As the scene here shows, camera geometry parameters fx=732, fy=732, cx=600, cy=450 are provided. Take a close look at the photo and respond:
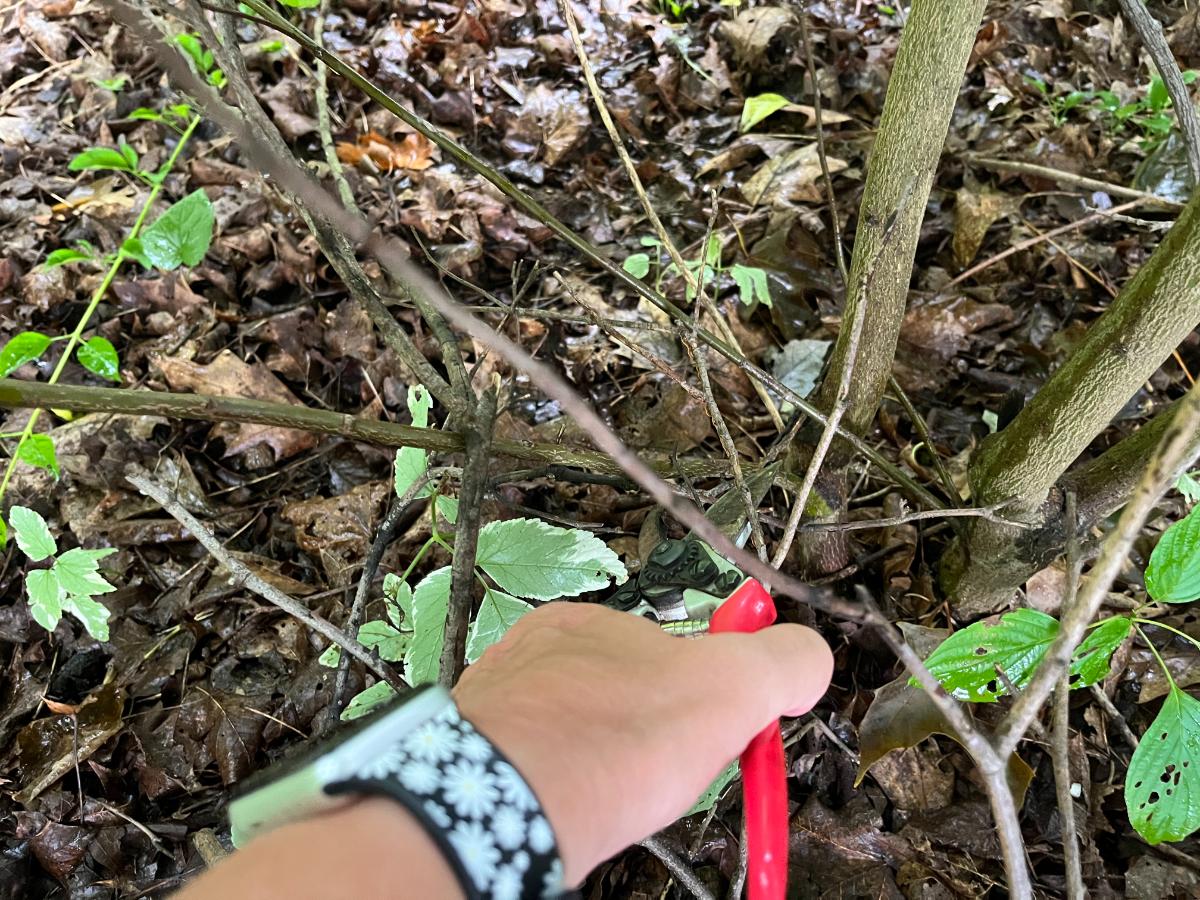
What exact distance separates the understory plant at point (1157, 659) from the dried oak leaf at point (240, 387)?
172 cm

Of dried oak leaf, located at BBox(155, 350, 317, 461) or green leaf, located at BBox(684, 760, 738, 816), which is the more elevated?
green leaf, located at BBox(684, 760, 738, 816)

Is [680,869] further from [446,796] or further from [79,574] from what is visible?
[79,574]

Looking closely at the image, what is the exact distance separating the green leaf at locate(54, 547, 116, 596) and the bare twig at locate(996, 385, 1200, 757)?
158 centimetres

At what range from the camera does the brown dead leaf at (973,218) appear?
2.20 metres

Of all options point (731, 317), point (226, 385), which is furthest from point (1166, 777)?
point (226, 385)

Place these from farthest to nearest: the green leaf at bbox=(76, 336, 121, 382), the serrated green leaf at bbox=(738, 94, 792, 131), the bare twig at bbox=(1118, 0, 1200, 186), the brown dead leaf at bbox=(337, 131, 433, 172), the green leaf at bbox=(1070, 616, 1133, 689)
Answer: the brown dead leaf at bbox=(337, 131, 433, 172)
the serrated green leaf at bbox=(738, 94, 792, 131)
the green leaf at bbox=(76, 336, 121, 382)
the bare twig at bbox=(1118, 0, 1200, 186)
the green leaf at bbox=(1070, 616, 1133, 689)

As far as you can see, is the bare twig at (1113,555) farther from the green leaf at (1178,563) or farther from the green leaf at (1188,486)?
the green leaf at (1188,486)

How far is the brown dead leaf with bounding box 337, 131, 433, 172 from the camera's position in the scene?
108 inches

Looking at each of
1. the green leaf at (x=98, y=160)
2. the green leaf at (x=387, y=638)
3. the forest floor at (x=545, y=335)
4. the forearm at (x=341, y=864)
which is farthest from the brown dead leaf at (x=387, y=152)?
the forearm at (x=341, y=864)

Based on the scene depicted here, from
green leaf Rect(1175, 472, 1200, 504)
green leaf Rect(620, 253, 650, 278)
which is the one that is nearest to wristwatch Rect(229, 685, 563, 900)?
green leaf Rect(1175, 472, 1200, 504)

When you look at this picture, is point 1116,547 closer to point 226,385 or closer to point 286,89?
point 226,385

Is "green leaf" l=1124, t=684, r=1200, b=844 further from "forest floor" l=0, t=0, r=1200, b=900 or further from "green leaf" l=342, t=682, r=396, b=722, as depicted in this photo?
"green leaf" l=342, t=682, r=396, b=722

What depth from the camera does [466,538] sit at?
3.80 feet

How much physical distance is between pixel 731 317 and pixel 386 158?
1493 millimetres
